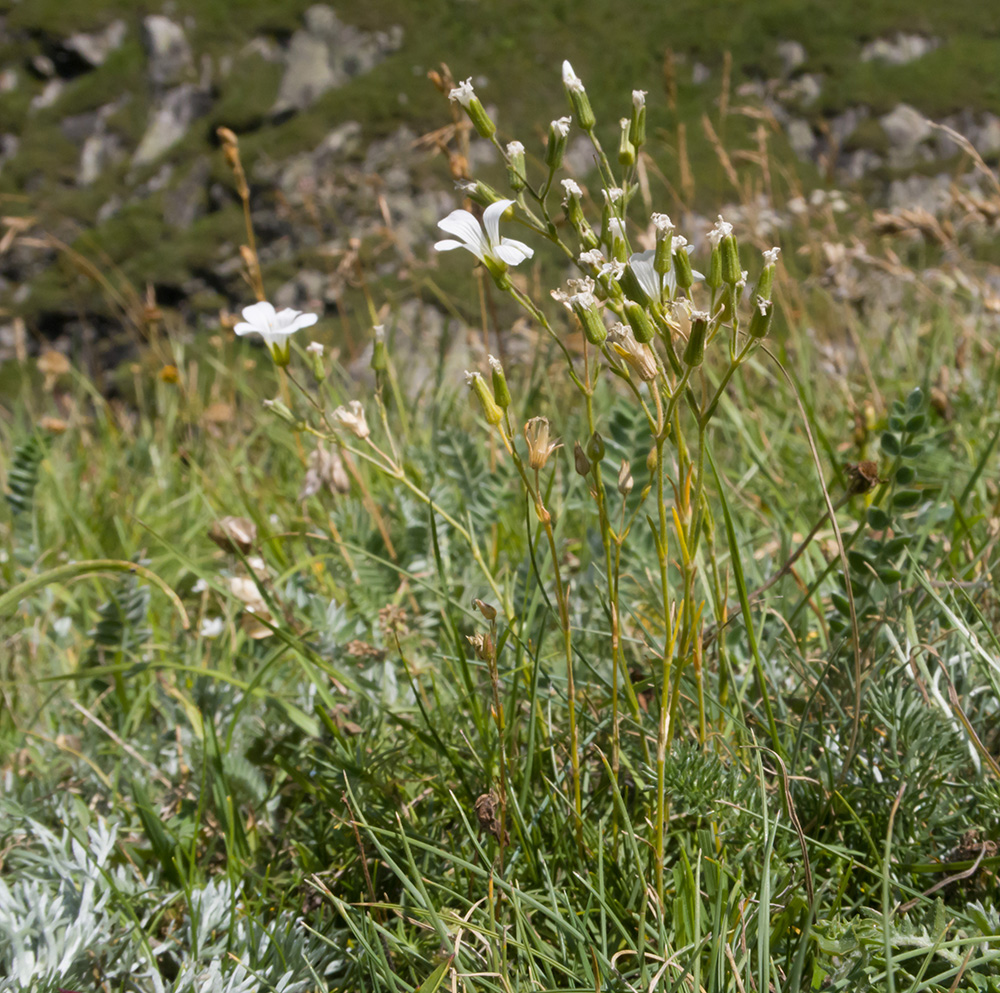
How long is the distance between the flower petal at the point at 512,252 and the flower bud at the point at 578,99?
166 millimetres

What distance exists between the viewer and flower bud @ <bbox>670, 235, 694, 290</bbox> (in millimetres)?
740

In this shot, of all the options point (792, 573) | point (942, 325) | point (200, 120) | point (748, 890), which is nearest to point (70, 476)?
point (792, 573)

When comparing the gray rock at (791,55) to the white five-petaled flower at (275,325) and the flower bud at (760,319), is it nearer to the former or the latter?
the white five-petaled flower at (275,325)

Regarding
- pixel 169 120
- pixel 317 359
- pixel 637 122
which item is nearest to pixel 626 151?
pixel 637 122

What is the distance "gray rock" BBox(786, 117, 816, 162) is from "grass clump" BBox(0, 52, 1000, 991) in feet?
212

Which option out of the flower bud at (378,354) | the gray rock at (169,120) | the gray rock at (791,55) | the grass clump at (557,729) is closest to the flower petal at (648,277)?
the grass clump at (557,729)

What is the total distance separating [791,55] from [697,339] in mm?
75460

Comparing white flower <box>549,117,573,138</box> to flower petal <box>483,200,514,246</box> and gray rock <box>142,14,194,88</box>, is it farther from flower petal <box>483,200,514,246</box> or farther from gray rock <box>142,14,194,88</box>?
gray rock <box>142,14,194,88</box>

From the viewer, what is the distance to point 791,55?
6281cm

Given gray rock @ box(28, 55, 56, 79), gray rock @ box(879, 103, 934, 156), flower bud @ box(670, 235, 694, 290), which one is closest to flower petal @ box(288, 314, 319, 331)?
flower bud @ box(670, 235, 694, 290)

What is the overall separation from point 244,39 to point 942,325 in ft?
280

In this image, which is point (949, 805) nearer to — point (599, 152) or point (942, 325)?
point (599, 152)

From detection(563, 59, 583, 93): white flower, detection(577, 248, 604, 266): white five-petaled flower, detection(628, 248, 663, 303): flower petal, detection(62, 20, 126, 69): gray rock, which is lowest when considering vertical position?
detection(62, 20, 126, 69): gray rock

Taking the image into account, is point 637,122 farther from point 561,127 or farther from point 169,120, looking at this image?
point 169,120
